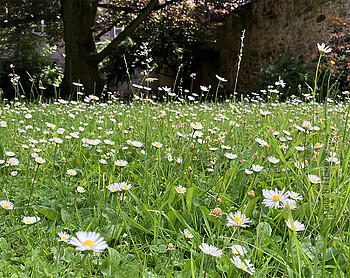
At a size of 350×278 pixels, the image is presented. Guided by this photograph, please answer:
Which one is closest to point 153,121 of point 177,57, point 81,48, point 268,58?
point 81,48

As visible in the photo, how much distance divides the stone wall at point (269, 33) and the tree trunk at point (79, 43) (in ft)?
13.9

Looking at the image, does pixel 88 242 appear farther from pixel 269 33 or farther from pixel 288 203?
pixel 269 33

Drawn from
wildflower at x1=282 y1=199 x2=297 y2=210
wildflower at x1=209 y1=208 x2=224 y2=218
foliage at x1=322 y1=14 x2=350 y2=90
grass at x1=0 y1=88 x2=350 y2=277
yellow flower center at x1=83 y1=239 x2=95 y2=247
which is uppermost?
foliage at x1=322 y1=14 x2=350 y2=90

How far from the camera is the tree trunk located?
25.3 ft

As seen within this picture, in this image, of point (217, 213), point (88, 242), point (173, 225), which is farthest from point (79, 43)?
point (88, 242)

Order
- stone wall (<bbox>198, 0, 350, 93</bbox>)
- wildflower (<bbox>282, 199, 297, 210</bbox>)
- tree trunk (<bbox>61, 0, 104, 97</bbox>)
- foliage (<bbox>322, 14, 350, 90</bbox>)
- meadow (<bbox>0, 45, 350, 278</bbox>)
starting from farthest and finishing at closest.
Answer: tree trunk (<bbox>61, 0, 104, 97</bbox>) → stone wall (<bbox>198, 0, 350, 93</bbox>) → foliage (<bbox>322, 14, 350, 90</bbox>) → meadow (<bbox>0, 45, 350, 278</bbox>) → wildflower (<bbox>282, 199, 297, 210</bbox>)

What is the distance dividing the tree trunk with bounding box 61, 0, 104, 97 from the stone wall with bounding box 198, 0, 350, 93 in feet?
13.9

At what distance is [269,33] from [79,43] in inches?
204

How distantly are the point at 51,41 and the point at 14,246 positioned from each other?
403 inches

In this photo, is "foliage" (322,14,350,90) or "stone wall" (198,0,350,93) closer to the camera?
"foliage" (322,14,350,90)

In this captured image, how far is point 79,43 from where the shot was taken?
7758 millimetres

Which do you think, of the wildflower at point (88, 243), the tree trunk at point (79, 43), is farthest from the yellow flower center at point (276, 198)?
the tree trunk at point (79, 43)

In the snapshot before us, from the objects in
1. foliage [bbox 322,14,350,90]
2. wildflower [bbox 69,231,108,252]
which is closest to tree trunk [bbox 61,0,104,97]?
foliage [bbox 322,14,350,90]

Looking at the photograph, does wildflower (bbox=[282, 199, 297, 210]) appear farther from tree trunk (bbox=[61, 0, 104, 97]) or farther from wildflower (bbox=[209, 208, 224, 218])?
tree trunk (bbox=[61, 0, 104, 97])
